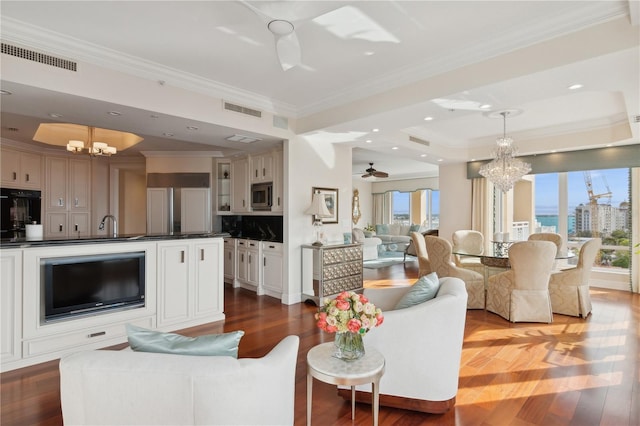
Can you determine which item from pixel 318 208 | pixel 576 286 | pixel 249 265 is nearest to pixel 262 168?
pixel 318 208

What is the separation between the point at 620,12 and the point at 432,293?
243 cm

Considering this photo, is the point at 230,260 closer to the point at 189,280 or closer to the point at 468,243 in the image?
the point at 189,280

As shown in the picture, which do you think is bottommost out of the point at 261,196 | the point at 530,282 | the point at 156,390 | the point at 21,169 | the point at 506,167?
the point at 530,282

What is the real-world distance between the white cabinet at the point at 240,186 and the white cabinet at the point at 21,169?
372cm

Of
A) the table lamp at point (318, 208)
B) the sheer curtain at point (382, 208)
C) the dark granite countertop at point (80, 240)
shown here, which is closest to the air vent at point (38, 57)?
the dark granite countertop at point (80, 240)

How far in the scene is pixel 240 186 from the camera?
6.36m

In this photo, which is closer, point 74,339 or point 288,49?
point 288,49

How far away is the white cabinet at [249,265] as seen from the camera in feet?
18.4

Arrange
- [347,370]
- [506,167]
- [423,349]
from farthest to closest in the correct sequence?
1. [506,167]
2. [423,349]
3. [347,370]

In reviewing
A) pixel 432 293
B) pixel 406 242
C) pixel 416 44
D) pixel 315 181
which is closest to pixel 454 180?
pixel 406 242

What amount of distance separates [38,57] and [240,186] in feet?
12.0

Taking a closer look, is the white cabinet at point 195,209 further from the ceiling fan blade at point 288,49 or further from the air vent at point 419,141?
the ceiling fan blade at point 288,49

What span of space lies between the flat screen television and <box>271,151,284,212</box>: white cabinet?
7.23 ft

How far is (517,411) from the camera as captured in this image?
7.44 feet
